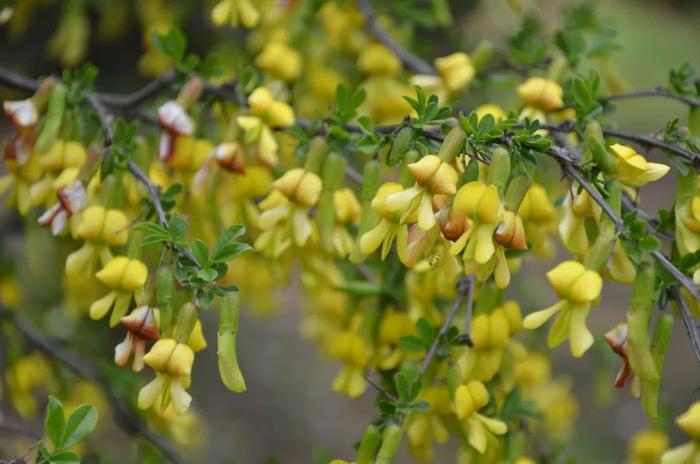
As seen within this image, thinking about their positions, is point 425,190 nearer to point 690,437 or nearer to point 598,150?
point 598,150

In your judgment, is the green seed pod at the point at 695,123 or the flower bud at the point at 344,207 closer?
the green seed pod at the point at 695,123

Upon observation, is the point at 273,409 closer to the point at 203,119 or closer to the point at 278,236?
the point at 203,119

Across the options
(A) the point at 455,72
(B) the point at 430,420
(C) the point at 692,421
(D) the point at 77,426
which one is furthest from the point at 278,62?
(C) the point at 692,421

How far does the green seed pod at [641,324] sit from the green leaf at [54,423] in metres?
0.51

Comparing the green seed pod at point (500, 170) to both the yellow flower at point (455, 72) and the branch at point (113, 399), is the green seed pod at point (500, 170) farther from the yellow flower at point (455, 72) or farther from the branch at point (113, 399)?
the branch at point (113, 399)

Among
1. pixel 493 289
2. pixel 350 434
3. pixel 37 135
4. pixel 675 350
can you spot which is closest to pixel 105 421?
pixel 350 434

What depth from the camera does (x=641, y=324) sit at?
2.84 ft

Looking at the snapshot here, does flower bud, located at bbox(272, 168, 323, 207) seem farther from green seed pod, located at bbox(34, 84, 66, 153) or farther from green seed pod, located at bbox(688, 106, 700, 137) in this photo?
green seed pod, located at bbox(688, 106, 700, 137)

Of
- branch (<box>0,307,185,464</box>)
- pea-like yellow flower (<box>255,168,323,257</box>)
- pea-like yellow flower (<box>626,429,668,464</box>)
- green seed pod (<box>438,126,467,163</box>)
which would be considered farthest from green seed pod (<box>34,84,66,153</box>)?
pea-like yellow flower (<box>626,429,668,464</box>)

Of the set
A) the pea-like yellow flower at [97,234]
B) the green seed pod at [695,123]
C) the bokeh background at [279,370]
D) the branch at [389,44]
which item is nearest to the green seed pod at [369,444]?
the pea-like yellow flower at [97,234]

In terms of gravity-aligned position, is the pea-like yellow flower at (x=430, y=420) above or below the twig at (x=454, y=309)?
below

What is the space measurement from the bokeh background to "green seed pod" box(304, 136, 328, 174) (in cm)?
78

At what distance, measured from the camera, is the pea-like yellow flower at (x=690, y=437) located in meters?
0.89

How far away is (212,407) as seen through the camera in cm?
319
